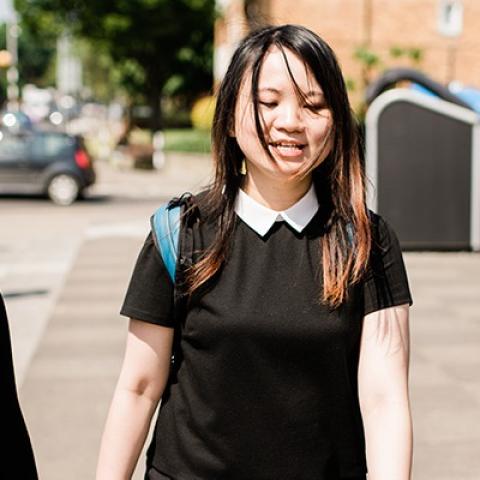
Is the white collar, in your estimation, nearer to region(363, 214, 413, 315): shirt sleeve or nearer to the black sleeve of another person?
region(363, 214, 413, 315): shirt sleeve

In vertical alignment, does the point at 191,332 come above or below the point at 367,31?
below

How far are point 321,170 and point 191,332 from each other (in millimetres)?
421

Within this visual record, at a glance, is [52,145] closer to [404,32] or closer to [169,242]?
[404,32]

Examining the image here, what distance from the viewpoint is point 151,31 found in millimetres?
43125

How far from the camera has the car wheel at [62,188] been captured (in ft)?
72.4

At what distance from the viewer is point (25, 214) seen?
19828mm

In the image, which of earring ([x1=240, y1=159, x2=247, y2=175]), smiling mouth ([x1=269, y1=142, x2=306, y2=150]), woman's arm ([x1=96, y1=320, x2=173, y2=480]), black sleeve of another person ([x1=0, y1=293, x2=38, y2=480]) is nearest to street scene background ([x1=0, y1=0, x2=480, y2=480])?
earring ([x1=240, y1=159, x2=247, y2=175])

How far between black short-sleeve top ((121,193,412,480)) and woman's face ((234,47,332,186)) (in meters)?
0.12

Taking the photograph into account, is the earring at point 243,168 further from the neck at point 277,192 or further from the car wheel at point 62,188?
the car wheel at point 62,188

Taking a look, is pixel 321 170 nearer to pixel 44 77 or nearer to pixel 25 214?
pixel 25 214

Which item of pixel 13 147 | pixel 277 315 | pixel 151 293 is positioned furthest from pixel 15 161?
pixel 277 315

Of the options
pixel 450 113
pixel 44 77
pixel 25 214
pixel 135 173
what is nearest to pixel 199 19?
pixel 135 173

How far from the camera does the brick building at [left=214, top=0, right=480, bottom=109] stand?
1219 inches

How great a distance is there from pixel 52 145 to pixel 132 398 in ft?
66.9
